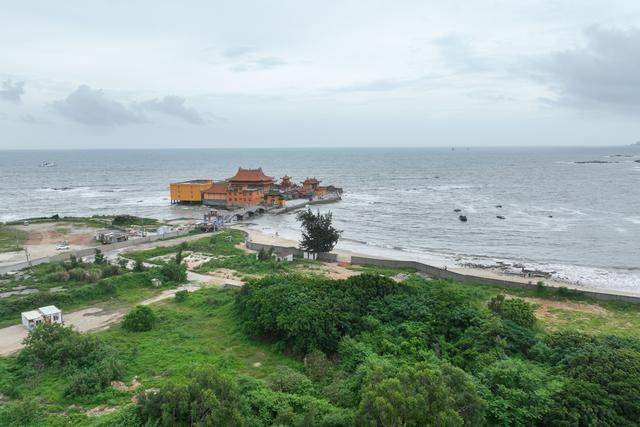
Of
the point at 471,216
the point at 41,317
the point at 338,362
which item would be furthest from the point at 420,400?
the point at 471,216

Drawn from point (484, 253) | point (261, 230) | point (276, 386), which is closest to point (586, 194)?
point (484, 253)

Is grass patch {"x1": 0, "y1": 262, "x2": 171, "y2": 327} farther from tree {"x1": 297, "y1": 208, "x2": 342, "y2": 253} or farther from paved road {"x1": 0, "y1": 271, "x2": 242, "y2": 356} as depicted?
tree {"x1": 297, "y1": 208, "x2": 342, "y2": 253}

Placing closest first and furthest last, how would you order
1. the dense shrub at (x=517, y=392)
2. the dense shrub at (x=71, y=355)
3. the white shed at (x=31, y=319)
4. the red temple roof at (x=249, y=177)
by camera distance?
1. the dense shrub at (x=517, y=392)
2. the dense shrub at (x=71, y=355)
3. the white shed at (x=31, y=319)
4. the red temple roof at (x=249, y=177)

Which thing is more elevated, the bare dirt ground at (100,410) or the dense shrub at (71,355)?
the dense shrub at (71,355)

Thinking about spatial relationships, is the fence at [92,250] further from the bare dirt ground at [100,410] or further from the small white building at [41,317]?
the bare dirt ground at [100,410]

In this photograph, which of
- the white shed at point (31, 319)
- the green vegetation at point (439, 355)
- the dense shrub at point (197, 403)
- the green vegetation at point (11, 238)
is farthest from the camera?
the green vegetation at point (11, 238)

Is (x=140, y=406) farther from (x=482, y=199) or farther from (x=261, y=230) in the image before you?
(x=482, y=199)

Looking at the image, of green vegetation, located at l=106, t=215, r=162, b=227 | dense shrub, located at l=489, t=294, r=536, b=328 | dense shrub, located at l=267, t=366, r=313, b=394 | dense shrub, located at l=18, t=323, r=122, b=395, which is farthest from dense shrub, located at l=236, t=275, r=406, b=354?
green vegetation, located at l=106, t=215, r=162, b=227

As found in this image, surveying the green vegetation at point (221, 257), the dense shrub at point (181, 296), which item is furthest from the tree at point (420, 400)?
the green vegetation at point (221, 257)
